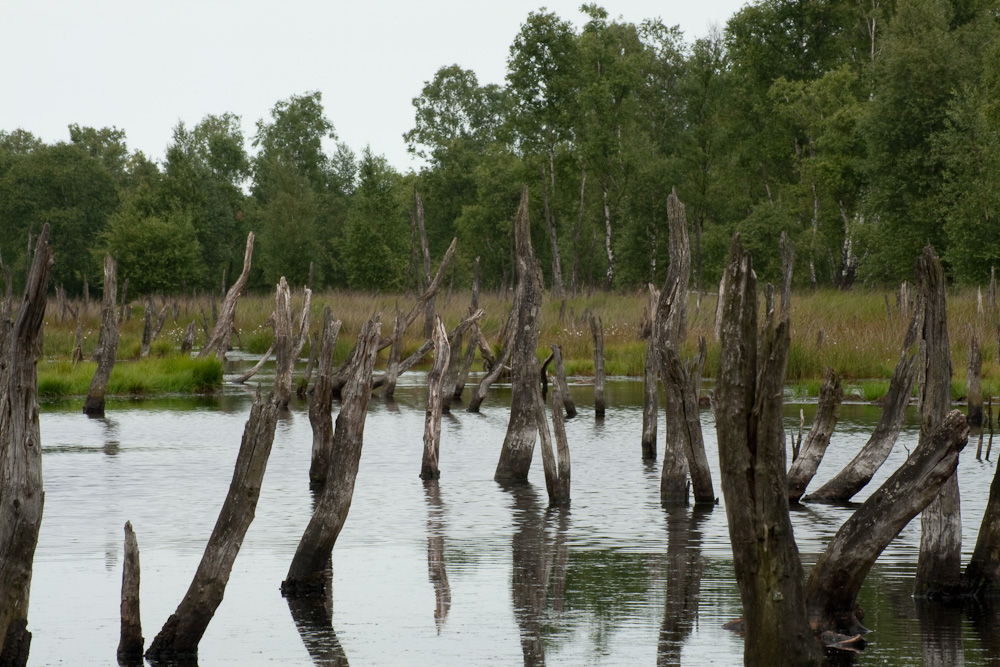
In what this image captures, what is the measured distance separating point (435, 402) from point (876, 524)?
642 cm

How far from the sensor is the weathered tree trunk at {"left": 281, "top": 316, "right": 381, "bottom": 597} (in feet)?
24.3

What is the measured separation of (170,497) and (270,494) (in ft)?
3.02

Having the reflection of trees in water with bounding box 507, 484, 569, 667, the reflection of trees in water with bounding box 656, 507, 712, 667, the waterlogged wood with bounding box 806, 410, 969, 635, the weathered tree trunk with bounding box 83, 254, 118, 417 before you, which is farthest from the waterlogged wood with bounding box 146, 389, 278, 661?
the weathered tree trunk with bounding box 83, 254, 118, 417

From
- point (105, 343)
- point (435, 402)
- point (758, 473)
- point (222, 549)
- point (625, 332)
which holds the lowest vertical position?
point (222, 549)

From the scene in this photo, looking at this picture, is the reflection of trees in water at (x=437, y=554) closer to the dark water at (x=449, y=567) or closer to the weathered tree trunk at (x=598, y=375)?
the dark water at (x=449, y=567)

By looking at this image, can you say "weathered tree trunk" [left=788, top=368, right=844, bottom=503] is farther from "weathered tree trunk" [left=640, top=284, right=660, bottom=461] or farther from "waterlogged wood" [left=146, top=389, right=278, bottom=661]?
"waterlogged wood" [left=146, top=389, right=278, bottom=661]

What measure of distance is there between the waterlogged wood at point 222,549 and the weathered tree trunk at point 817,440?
5452 millimetres

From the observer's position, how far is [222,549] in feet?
20.2

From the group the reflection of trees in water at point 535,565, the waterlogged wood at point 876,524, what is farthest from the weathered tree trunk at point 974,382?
the waterlogged wood at point 876,524

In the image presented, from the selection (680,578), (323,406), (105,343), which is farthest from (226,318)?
(680,578)

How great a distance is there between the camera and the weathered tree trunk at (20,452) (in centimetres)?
555

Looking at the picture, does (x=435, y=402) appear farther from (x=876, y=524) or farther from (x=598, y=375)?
(x=598, y=375)

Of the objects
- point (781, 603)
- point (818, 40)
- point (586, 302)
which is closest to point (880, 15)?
point (818, 40)

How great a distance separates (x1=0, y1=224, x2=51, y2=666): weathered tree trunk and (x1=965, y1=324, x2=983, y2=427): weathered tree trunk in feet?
40.3
